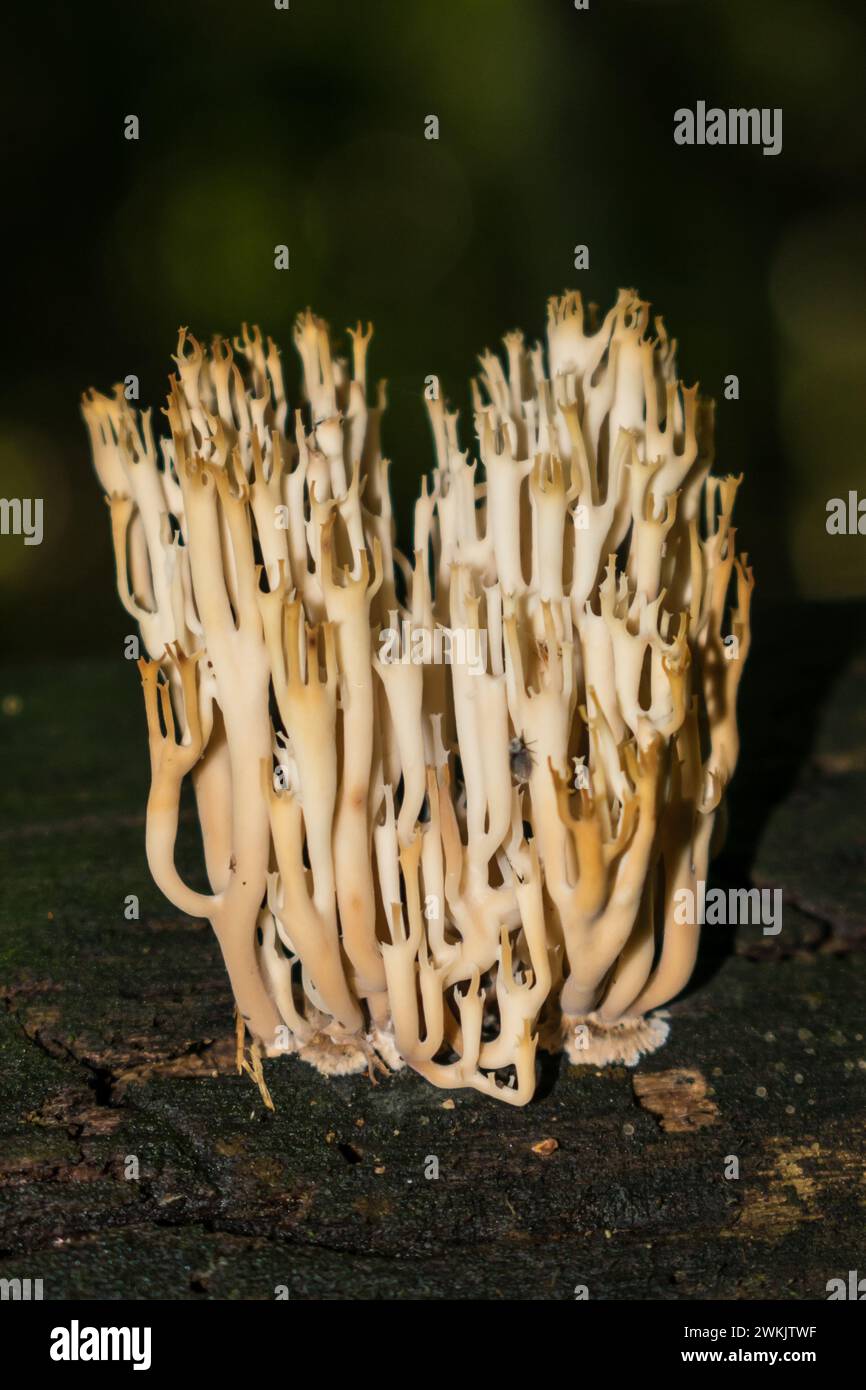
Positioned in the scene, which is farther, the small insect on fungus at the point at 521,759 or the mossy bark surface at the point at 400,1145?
the small insect on fungus at the point at 521,759

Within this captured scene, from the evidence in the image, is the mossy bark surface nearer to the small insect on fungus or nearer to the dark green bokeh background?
the small insect on fungus

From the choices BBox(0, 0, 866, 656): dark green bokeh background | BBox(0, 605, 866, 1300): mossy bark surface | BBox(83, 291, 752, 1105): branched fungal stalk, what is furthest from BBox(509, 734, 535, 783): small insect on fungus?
BBox(0, 0, 866, 656): dark green bokeh background

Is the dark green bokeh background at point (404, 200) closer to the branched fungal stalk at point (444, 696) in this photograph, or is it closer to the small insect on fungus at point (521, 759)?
the branched fungal stalk at point (444, 696)

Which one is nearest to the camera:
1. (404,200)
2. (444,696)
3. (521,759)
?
(521,759)

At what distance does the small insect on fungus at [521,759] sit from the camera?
6.88 feet

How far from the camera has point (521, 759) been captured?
82.7 inches

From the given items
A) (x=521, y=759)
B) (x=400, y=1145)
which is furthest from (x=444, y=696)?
(x=400, y=1145)

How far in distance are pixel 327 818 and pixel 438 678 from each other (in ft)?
1.19

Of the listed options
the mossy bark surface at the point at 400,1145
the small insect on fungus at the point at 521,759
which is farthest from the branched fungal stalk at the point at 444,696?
the mossy bark surface at the point at 400,1145

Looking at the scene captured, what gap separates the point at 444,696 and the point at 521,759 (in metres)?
0.23

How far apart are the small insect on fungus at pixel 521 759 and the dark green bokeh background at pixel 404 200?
12.4 ft

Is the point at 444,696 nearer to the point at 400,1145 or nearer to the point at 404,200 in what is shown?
the point at 400,1145
